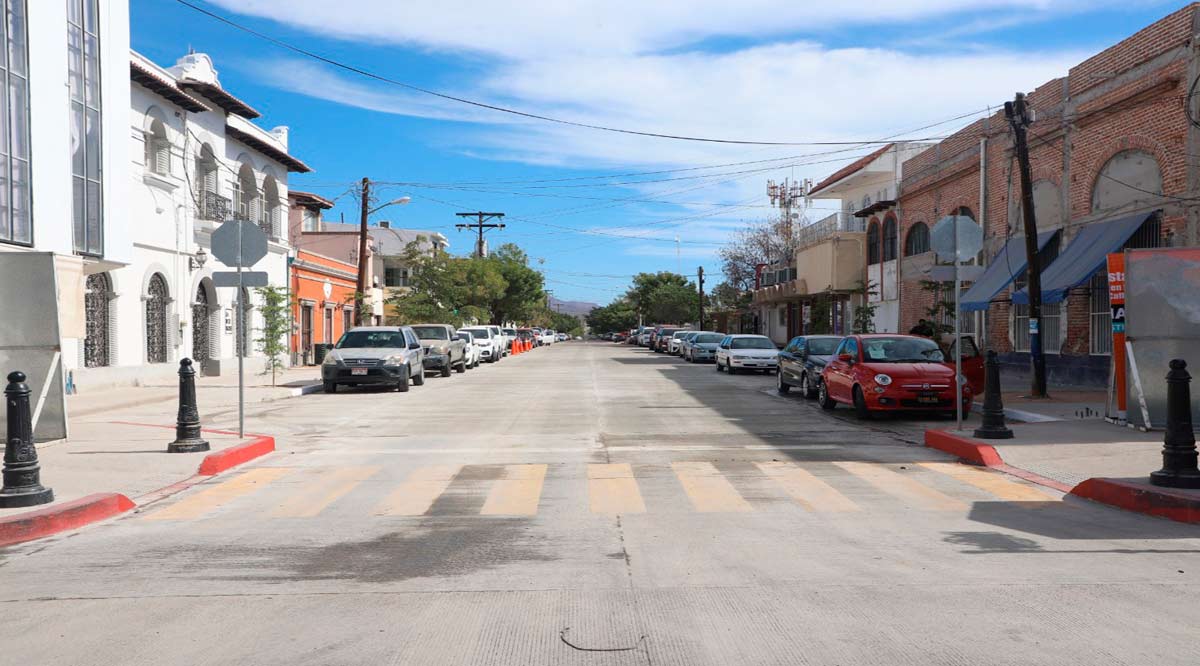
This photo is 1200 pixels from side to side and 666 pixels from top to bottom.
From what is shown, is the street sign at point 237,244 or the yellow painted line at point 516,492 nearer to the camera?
the yellow painted line at point 516,492

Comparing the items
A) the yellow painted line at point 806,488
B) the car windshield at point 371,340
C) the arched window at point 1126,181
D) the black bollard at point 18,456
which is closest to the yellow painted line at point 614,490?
the yellow painted line at point 806,488

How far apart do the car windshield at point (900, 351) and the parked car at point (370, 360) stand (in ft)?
36.9

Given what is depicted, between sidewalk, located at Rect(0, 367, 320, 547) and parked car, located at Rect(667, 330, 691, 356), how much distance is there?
35.1m

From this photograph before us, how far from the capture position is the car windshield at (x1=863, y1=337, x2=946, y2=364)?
55.3 ft

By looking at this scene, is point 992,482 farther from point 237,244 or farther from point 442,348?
point 442,348

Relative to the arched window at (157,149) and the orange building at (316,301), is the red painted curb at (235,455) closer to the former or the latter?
the arched window at (157,149)

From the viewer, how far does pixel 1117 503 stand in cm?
855

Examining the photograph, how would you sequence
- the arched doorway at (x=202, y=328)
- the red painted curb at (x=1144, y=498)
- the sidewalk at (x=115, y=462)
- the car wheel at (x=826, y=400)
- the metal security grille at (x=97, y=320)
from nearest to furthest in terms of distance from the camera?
the sidewalk at (x=115, y=462) → the red painted curb at (x=1144, y=498) → the car wheel at (x=826, y=400) → the metal security grille at (x=97, y=320) → the arched doorway at (x=202, y=328)

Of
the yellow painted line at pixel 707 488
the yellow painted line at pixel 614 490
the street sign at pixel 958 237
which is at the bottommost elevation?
the yellow painted line at pixel 707 488

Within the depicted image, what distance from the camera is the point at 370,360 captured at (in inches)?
906

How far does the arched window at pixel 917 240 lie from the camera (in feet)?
114

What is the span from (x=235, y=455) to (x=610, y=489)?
4.77m

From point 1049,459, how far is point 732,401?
9.74 metres

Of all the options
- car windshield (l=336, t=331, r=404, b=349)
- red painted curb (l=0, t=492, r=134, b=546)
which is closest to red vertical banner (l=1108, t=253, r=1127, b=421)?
red painted curb (l=0, t=492, r=134, b=546)
